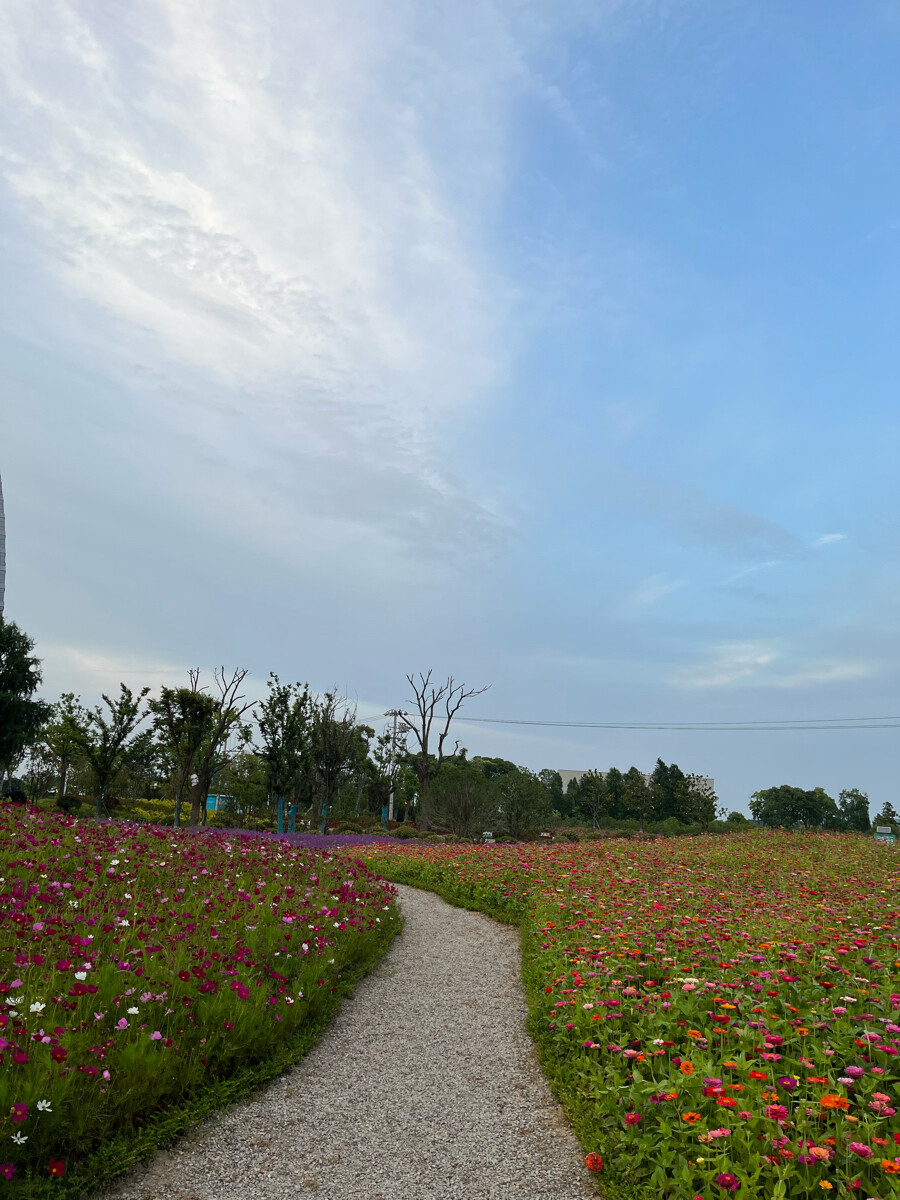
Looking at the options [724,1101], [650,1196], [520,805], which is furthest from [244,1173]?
[520,805]

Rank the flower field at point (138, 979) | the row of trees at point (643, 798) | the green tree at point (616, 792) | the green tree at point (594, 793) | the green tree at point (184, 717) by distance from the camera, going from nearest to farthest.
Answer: the flower field at point (138, 979), the green tree at point (184, 717), the row of trees at point (643, 798), the green tree at point (594, 793), the green tree at point (616, 792)

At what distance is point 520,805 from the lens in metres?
32.1

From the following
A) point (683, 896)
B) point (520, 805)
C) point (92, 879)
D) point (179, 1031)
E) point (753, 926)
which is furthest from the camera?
point (520, 805)

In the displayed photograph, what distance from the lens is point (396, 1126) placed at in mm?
5391

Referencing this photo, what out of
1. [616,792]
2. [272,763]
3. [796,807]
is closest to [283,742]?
[272,763]

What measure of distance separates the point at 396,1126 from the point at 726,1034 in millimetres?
2569

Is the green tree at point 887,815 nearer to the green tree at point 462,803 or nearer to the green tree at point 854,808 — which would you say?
the green tree at point 854,808

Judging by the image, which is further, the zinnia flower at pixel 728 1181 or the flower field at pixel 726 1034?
the flower field at pixel 726 1034

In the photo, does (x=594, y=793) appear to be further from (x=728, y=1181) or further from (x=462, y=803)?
(x=728, y=1181)

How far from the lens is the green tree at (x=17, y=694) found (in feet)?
101

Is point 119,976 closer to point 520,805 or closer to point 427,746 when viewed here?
point 520,805

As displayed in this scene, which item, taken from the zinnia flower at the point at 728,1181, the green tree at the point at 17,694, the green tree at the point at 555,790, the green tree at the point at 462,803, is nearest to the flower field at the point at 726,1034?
the zinnia flower at the point at 728,1181

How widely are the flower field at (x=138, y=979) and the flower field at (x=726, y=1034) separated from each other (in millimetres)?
2514

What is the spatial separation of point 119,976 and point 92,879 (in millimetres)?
3567
